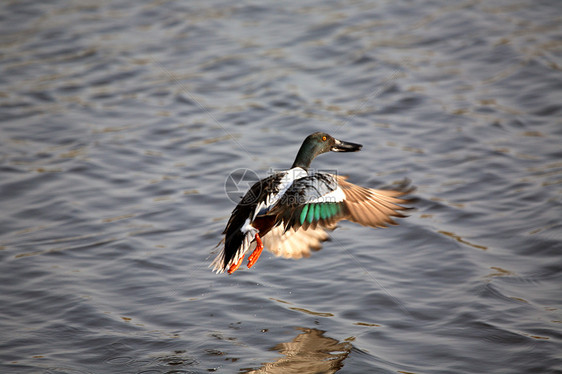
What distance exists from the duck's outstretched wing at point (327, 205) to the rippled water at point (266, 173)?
69 cm

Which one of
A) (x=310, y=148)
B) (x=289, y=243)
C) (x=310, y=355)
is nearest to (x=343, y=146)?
(x=310, y=148)

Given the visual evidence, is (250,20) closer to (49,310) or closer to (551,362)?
(49,310)

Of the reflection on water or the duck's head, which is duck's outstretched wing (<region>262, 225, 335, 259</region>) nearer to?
the duck's head

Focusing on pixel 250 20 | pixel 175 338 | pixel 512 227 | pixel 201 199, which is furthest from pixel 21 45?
pixel 512 227

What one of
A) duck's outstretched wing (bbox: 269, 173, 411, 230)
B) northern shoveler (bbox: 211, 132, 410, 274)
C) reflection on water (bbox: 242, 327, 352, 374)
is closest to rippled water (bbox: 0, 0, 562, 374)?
reflection on water (bbox: 242, 327, 352, 374)

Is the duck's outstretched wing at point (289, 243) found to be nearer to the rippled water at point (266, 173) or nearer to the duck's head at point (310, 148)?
the rippled water at point (266, 173)

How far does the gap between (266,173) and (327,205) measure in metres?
2.13

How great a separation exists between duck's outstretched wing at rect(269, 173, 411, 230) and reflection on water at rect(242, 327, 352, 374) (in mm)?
773

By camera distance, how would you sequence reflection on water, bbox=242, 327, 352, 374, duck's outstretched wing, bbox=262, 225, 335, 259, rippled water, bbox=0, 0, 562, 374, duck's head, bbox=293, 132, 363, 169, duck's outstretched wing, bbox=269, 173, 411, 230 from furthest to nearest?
duck's outstretched wing, bbox=262, 225, 335, 259 → duck's head, bbox=293, 132, 363, 169 → duck's outstretched wing, bbox=269, 173, 411, 230 → rippled water, bbox=0, 0, 562, 374 → reflection on water, bbox=242, 327, 352, 374

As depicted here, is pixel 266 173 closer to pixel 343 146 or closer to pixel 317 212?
pixel 343 146

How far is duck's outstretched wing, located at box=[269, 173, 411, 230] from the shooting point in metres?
4.79

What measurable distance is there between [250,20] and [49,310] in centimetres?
667

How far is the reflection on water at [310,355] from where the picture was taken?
432 centimetres

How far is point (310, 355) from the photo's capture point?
445cm
